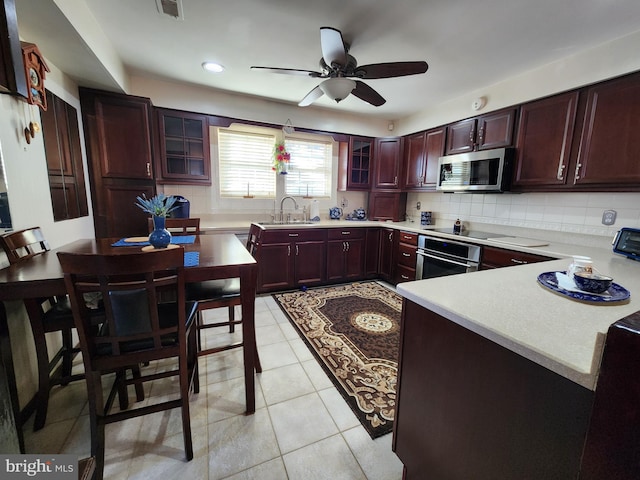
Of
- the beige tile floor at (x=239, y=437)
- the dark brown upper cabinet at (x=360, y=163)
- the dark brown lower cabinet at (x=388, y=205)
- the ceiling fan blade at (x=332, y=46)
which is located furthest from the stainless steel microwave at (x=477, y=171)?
the beige tile floor at (x=239, y=437)

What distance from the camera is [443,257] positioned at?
291 centimetres

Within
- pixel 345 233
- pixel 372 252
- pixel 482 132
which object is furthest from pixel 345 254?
pixel 482 132

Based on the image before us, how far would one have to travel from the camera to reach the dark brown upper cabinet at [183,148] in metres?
2.96

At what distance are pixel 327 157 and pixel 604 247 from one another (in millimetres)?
3227

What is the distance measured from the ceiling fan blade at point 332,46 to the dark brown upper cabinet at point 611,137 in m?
1.98

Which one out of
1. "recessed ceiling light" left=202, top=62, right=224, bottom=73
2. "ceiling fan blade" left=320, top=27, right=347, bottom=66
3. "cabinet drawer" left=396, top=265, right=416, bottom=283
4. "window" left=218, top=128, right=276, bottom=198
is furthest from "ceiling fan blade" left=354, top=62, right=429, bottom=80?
"cabinet drawer" left=396, top=265, right=416, bottom=283

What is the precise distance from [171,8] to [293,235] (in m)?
2.25

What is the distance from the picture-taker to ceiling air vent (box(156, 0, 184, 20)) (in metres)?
1.68

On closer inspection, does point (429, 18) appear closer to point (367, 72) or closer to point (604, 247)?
point (367, 72)

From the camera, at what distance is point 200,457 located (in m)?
1.26

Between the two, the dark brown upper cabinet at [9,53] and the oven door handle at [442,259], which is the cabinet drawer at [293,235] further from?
the dark brown upper cabinet at [9,53]

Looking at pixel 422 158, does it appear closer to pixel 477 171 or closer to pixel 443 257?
pixel 477 171

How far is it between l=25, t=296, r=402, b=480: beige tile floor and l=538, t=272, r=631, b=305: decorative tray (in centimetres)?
105

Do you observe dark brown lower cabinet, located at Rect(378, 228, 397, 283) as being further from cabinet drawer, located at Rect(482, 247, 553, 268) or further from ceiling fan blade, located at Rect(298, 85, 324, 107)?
ceiling fan blade, located at Rect(298, 85, 324, 107)
